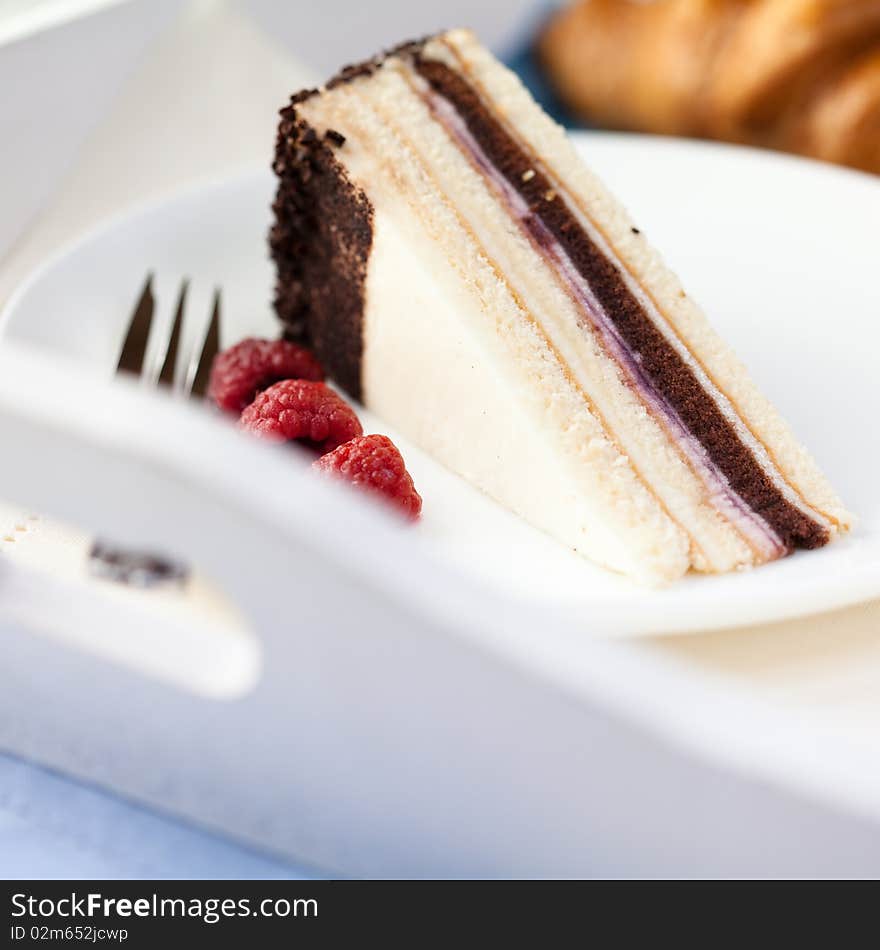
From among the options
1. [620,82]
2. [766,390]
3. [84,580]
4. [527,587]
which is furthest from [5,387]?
[620,82]

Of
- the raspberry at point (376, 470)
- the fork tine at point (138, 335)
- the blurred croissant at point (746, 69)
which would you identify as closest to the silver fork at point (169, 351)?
the fork tine at point (138, 335)

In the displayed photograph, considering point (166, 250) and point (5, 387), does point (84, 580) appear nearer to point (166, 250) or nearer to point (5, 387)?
point (5, 387)

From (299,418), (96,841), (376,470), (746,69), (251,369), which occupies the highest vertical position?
(746,69)

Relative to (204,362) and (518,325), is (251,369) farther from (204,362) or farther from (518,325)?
(518,325)

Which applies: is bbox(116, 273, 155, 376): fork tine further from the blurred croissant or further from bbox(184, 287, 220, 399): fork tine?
the blurred croissant

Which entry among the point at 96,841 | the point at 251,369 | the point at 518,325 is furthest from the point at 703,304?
the point at 96,841
